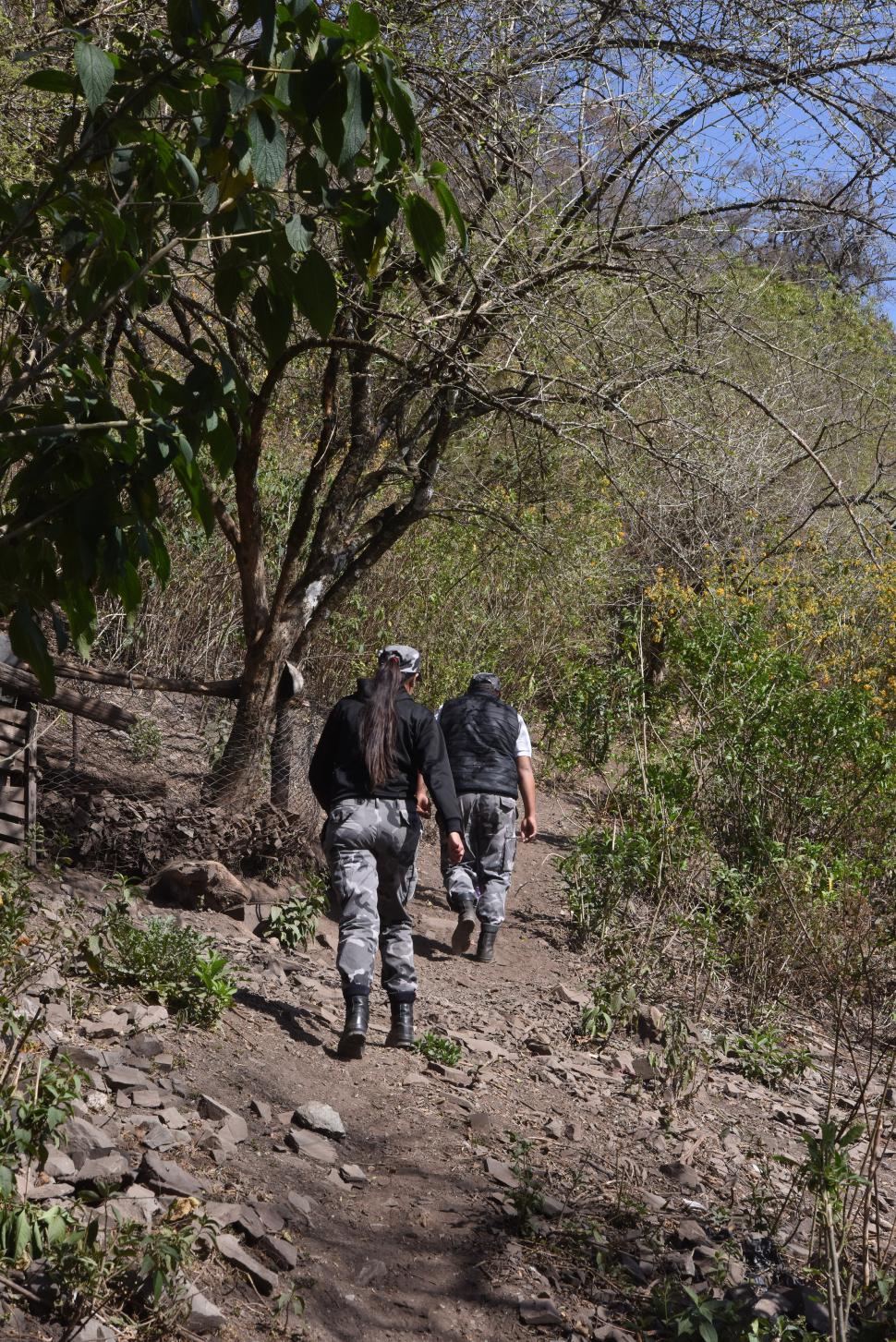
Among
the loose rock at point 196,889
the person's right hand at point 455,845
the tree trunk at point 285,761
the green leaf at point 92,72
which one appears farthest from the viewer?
the tree trunk at point 285,761

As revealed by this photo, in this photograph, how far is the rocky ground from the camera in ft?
11.6

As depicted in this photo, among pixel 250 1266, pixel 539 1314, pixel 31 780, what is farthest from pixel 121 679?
pixel 539 1314

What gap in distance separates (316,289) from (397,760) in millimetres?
3559

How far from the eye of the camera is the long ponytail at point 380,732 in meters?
5.59

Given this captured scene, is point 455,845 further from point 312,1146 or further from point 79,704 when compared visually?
point 79,704

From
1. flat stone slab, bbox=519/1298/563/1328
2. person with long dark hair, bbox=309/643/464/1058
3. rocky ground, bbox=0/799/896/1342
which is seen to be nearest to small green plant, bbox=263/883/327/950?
rocky ground, bbox=0/799/896/1342

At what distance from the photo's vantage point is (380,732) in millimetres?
5613

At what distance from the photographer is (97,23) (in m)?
6.59

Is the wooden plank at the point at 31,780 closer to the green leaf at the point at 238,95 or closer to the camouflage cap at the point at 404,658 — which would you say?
the camouflage cap at the point at 404,658

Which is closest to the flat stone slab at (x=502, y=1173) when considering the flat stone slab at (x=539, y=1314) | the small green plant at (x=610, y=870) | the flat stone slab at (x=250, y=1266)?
the flat stone slab at (x=539, y=1314)

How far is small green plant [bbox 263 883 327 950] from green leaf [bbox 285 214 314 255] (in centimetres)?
508

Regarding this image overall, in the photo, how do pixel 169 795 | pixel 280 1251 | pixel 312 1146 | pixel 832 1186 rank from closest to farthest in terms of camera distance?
pixel 832 1186, pixel 280 1251, pixel 312 1146, pixel 169 795

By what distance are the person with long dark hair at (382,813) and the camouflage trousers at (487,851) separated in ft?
7.72

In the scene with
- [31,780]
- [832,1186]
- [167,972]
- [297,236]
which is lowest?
[167,972]
